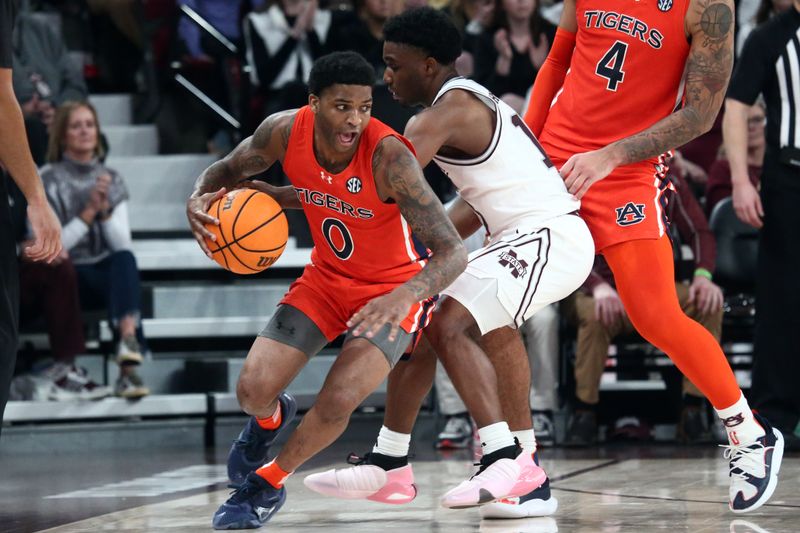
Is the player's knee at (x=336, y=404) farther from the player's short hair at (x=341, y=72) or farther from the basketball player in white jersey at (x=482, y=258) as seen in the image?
the player's short hair at (x=341, y=72)

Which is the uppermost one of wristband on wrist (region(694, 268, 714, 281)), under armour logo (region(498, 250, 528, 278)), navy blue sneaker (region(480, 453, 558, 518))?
under armour logo (region(498, 250, 528, 278))

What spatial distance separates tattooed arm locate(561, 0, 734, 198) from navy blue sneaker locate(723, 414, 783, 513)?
37.7 inches

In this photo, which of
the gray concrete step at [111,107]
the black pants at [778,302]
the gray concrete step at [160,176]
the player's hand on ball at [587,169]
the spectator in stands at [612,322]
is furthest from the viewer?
the gray concrete step at [111,107]

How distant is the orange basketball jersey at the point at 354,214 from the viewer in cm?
416

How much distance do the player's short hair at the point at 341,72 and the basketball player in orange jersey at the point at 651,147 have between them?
0.74 meters

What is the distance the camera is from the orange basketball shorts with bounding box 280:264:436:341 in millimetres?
4301

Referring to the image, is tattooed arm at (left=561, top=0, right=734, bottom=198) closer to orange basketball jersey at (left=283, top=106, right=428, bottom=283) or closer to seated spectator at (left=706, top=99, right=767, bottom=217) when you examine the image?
orange basketball jersey at (left=283, top=106, right=428, bottom=283)

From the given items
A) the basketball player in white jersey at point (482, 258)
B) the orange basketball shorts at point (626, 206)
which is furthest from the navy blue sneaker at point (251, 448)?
the orange basketball shorts at point (626, 206)

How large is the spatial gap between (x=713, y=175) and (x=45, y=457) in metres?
3.92

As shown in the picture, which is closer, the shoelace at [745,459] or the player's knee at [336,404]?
the player's knee at [336,404]

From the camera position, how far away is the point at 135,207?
28.8ft

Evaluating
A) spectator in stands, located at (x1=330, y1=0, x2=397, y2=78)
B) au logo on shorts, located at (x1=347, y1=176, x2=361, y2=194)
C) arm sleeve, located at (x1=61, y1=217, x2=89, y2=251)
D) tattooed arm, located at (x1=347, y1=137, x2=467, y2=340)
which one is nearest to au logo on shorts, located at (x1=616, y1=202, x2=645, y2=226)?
tattooed arm, located at (x1=347, y1=137, x2=467, y2=340)

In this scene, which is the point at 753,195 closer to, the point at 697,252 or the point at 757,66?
the point at 757,66

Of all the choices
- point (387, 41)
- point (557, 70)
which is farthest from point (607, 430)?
point (387, 41)
